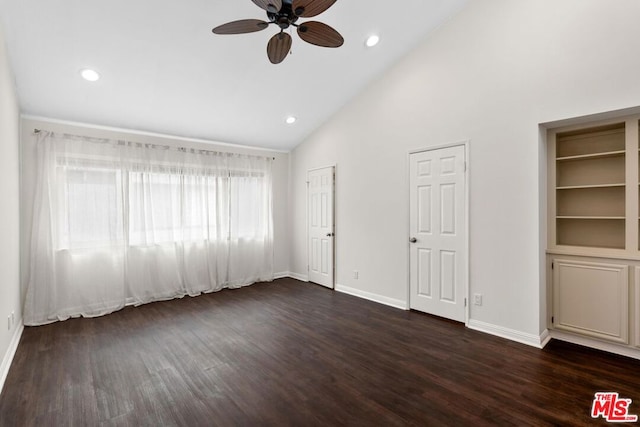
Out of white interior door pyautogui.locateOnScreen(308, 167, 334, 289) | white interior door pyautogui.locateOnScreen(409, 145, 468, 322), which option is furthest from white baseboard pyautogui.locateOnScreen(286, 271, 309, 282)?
white interior door pyautogui.locateOnScreen(409, 145, 468, 322)

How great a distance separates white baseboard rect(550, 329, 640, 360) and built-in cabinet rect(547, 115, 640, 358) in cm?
1

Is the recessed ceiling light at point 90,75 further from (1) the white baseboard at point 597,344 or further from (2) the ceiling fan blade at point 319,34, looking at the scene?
(1) the white baseboard at point 597,344

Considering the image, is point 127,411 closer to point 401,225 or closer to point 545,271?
point 401,225

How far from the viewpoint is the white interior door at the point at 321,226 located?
17.6 feet

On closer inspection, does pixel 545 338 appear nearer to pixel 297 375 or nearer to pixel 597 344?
pixel 597 344

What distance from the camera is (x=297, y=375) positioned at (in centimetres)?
258

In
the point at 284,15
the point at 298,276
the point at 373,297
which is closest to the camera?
the point at 284,15

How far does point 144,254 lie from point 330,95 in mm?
3678

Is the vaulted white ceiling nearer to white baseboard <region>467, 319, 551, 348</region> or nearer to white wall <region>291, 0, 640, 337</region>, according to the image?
white wall <region>291, 0, 640, 337</region>

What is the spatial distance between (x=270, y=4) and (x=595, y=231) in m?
3.80

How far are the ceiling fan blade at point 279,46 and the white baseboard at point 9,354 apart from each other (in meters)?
3.45

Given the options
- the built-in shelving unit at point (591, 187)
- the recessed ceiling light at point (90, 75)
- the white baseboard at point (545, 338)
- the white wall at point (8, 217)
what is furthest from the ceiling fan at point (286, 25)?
the white baseboard at point (545, 338)

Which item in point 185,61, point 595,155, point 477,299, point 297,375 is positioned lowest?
point 297,375

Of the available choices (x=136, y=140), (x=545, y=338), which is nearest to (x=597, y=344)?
(x=545, y=338)
